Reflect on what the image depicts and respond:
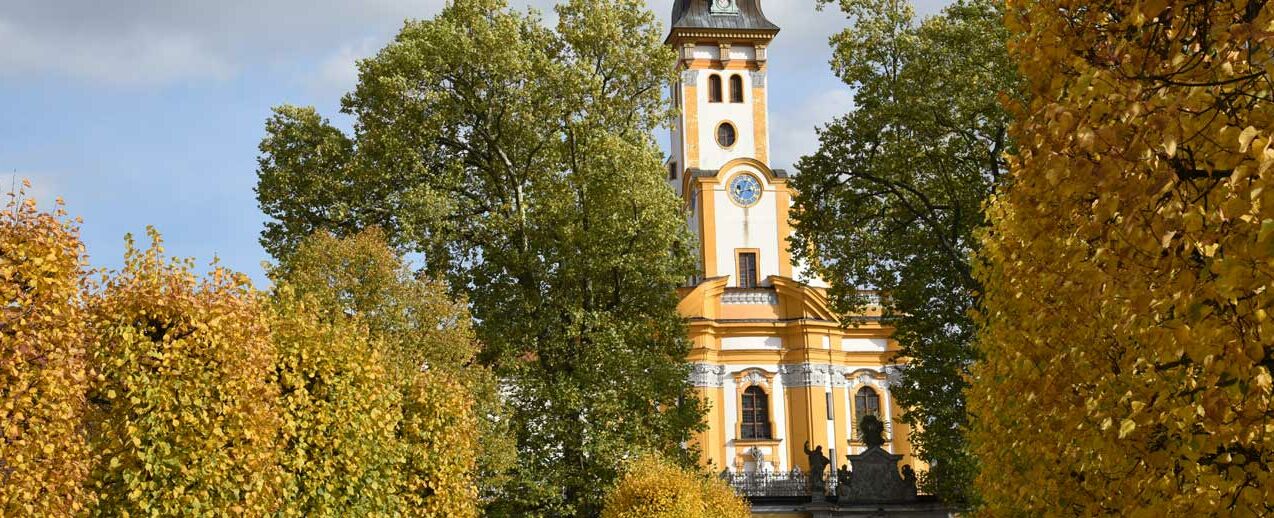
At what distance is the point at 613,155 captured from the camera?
1196 inches

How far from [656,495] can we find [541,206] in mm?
7389

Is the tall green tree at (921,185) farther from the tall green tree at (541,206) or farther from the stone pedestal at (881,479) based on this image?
the stone pedestal at (881,479)

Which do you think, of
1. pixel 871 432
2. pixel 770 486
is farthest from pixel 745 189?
pixel 871 432

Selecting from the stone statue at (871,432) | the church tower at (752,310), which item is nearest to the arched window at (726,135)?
the church tower at (752,310)

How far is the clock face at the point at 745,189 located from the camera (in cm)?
6093

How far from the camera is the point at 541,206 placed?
3134 centimetres

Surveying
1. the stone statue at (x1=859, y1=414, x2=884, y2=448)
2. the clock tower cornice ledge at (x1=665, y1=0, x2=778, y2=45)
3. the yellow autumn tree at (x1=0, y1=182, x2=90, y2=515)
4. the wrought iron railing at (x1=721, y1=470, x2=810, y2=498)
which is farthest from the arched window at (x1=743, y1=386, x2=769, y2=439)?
the yellow autumn tree at (x1=0, y1=182, x2=90, y2=515)

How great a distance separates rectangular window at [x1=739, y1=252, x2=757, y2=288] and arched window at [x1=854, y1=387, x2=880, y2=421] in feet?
21.6

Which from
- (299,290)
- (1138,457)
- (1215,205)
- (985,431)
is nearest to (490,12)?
(299,290)

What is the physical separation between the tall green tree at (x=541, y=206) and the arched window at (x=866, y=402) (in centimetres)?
2841

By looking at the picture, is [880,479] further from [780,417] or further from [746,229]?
[746,229]

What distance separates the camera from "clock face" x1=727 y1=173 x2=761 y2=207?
60934 millimetres

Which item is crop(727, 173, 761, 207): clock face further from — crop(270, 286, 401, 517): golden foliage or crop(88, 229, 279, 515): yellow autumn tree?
crop(88, 229, 279, 515): yellow autumn tree

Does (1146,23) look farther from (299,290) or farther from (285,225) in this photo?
(285,225)
